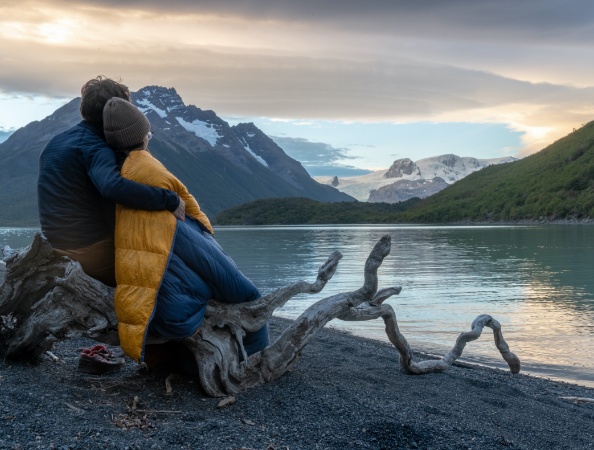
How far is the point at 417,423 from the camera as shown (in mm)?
6277

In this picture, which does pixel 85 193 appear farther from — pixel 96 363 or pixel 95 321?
pixel 96 363

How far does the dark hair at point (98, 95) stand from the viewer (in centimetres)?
659

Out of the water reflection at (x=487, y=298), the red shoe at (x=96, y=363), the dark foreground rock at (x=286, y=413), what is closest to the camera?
the dark foreground rock at (x=286, y=413)

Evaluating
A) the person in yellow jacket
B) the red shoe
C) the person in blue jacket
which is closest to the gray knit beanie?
the person in yellow jacket

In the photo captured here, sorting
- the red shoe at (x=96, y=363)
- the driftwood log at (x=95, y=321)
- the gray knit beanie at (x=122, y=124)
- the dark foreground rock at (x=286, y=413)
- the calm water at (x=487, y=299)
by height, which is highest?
the gray knit beanie at (x=122, y=124)

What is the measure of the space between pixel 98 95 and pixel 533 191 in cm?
14252

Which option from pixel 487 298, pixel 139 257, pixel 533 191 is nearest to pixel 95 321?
pixel 139 257

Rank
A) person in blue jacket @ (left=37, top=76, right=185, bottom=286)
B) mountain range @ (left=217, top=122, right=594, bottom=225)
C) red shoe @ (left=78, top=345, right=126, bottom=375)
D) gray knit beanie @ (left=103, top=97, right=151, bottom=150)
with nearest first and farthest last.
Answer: gray knit beanie @ (left=103, top=97, right=151, bottom=150)
person in blue jacket @ (left=37, top=76, right=185, bottom=286)
red shoe @ (left=78, top=345, right=126, bottom=375)
mountain range @ (left=217, top=122, right=594, bottom=225)

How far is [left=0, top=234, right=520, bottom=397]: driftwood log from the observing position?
6.44 metres

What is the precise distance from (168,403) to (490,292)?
18.3 m

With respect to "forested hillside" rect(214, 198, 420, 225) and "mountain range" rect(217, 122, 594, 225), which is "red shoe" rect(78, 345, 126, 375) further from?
"forested hillside" rect(214, 198, 420, 225)

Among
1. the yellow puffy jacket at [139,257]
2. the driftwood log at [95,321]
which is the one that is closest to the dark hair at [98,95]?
the yellow puffy jacket at [139,257]

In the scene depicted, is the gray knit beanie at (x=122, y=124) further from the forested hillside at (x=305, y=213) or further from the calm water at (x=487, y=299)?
the forested hillside at (x=305, y=213)

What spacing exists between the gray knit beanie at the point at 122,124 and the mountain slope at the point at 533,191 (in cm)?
11221
